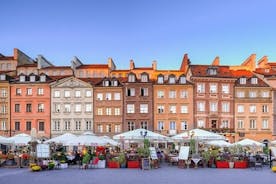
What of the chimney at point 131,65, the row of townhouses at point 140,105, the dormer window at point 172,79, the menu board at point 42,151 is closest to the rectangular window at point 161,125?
the row of townhouses at point 140,105

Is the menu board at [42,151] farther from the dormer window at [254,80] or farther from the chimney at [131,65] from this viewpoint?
the chimney at [131,65]

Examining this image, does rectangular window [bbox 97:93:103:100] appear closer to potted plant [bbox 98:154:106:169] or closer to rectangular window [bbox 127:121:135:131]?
rectangular window [bbox 127:121:135:131]

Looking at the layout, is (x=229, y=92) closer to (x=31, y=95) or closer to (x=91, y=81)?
(x=91, y=81)

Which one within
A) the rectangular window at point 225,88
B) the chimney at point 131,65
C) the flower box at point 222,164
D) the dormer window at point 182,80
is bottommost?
the flower box at point 222,164

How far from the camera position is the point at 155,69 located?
5975 cm

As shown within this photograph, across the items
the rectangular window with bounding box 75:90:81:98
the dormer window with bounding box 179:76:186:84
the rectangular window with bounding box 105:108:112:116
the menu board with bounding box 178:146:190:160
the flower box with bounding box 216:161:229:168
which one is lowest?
→ the flower box with bounding box 216:161:229:168

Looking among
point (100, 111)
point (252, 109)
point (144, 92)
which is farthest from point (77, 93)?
point (252, 109)

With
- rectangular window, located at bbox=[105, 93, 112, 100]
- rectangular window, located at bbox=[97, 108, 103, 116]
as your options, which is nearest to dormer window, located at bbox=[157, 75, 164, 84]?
rectangular window, located at bbox=[105, 93, 112, 100]

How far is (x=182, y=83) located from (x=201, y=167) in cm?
2695

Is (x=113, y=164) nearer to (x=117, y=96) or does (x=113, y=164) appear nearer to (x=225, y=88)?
(x=117, y=96)

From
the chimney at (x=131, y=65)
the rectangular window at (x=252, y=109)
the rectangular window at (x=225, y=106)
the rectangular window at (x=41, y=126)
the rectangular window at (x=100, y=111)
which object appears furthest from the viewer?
the chimney at (x=131, y=65)

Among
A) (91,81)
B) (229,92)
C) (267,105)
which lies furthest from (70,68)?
(267,105)

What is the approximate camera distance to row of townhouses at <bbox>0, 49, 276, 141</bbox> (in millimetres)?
51031

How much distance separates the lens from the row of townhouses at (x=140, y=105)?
5103cm
